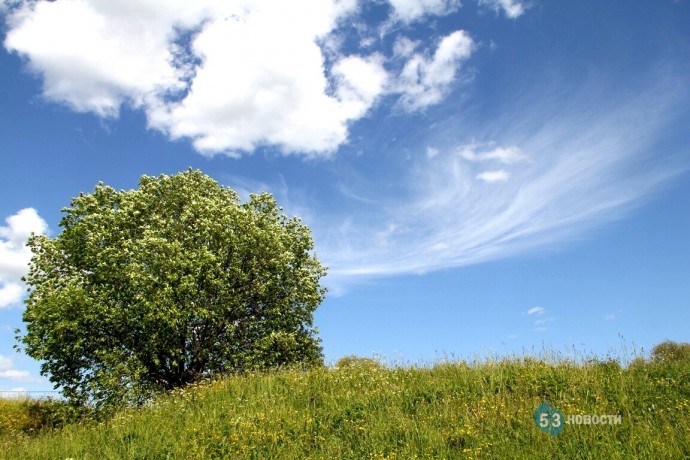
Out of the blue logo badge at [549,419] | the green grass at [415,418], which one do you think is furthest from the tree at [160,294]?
the blue logo badge at [549,419]

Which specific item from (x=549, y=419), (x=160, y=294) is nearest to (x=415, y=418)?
(x=549, y=419)

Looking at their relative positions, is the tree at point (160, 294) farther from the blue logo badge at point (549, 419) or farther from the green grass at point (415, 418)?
the blue logo badge at point (549, 419)

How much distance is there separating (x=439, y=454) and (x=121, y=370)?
19.2m

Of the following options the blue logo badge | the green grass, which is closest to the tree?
the green grass

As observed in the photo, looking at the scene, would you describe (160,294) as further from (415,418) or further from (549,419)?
(549,419)

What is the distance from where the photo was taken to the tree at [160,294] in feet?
78.6

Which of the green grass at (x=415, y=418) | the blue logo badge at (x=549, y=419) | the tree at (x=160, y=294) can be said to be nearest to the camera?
the green grass at (x=415, y=418)

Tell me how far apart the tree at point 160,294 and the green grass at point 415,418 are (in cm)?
882

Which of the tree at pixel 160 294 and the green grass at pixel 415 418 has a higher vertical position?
the tree at pixel 160 294

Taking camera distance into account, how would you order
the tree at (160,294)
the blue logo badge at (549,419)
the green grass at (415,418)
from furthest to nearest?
the tree at (160,294)
the blue logo badge at (549,419)
the green grass at (415,418)

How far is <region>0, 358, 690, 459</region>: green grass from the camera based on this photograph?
32.8 ft

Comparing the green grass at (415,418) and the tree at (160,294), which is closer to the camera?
the green grass at (415,418)

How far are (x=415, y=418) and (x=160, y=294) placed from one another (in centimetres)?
1599

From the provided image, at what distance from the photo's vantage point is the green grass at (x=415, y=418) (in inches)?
394
